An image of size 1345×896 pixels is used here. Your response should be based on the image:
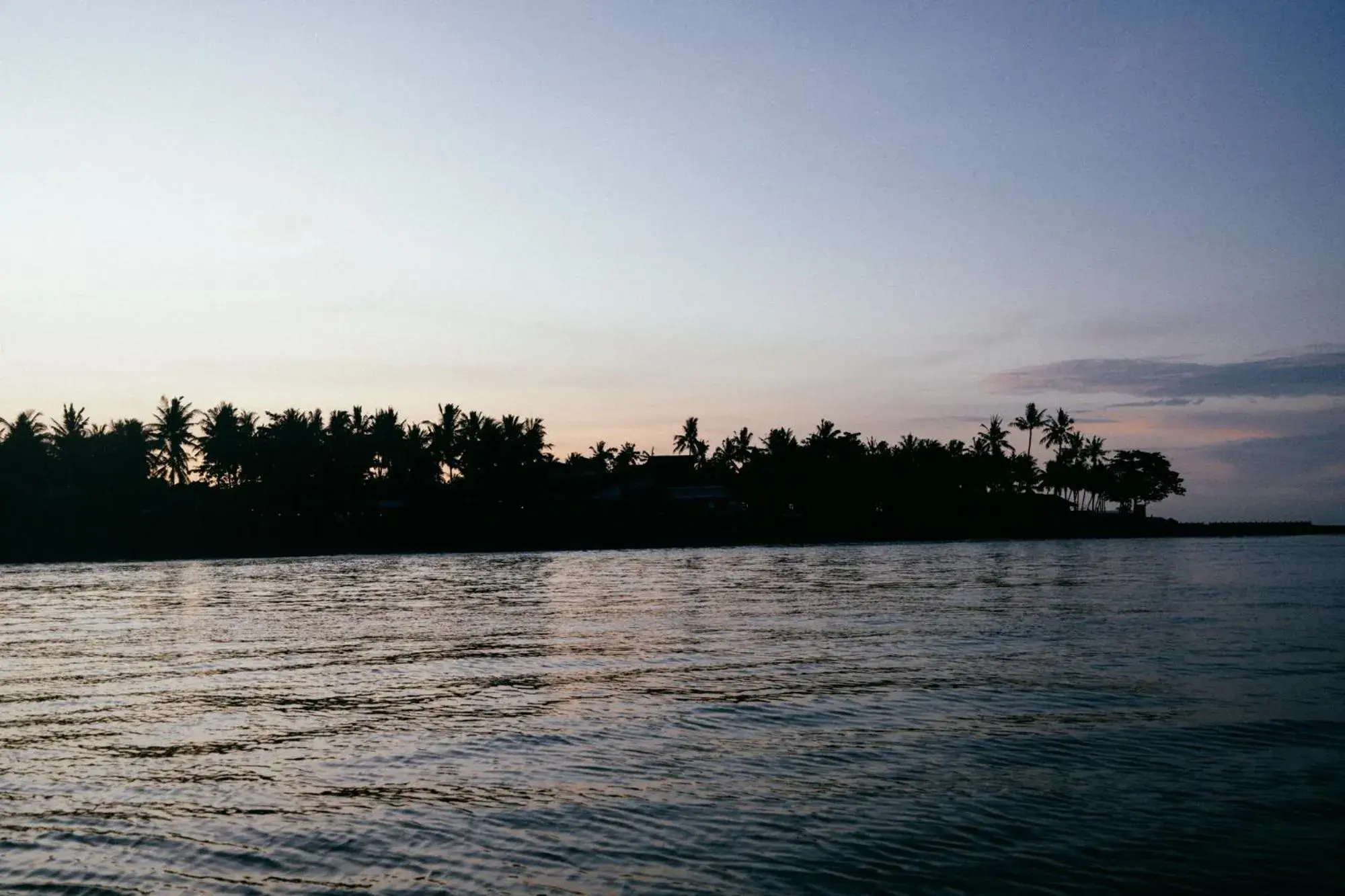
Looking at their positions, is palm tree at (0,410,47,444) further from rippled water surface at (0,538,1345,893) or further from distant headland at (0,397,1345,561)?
rippled water surface at (0,538,1345,893)

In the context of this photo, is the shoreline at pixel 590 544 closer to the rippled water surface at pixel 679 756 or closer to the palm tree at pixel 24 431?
the palm tree at pixel 24 431

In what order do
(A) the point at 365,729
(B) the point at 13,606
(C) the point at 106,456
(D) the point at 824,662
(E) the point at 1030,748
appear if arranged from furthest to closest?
(C) the point at 106,456
(B) the point at 13,606
(D) the point at 824,662
(A) the point at 365,729
(E) the point at 1030,748

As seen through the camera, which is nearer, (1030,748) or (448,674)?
(1030,748)

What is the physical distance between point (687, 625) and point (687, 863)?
18597 millimetres

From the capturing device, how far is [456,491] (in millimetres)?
108750

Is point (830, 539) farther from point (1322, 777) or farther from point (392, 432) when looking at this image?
point (1322, 777)

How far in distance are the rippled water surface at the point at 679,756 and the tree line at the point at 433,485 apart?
73838 mm

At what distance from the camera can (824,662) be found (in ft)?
62.2

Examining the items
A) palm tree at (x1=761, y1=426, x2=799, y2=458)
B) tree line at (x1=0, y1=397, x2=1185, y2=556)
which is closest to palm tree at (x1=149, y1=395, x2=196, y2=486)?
tree line at (x1=0, y1=397, x2=1185, y2=556)

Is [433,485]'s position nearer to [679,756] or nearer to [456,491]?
[456,491]

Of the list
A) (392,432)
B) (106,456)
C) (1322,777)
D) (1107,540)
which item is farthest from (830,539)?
(1322,777)

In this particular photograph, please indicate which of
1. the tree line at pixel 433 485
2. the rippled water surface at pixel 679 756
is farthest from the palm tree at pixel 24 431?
the rippled water surface at pixel 679 756

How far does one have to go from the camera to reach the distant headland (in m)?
92.3

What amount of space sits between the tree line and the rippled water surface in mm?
73838
